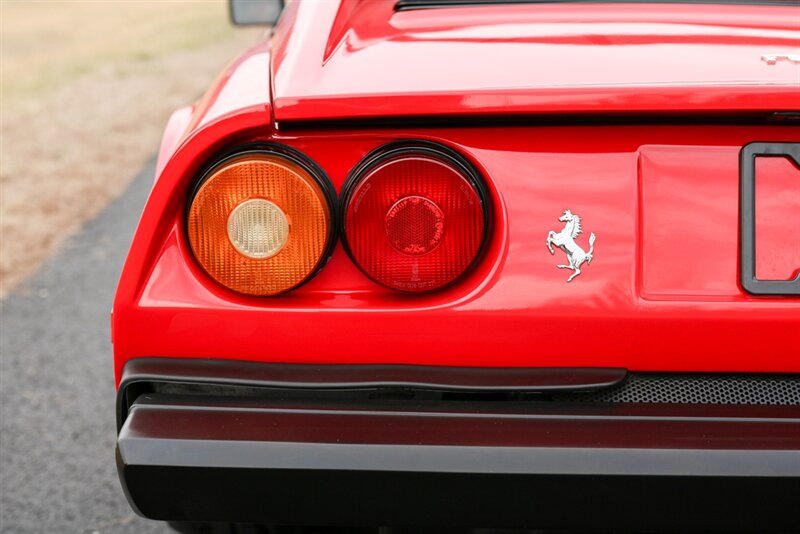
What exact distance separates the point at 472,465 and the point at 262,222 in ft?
1.78

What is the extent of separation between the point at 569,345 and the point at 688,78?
0.49 metres

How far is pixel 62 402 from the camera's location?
345 centimetres

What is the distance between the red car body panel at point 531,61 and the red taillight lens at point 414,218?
10cm

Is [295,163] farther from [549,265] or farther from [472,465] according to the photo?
[472,465]

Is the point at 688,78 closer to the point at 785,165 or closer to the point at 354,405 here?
the point at 785,165

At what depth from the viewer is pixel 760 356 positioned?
159 centimetres

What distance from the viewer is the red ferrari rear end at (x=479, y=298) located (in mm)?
1507

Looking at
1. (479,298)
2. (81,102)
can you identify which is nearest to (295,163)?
(479,298)

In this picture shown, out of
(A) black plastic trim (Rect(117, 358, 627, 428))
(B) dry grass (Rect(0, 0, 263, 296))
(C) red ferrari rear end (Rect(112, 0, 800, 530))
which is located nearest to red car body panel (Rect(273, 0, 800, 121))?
(C) red ferrari rear end (Rect(112, 0, 800, 530))

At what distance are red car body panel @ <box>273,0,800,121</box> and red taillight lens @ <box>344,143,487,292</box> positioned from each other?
0.32ft

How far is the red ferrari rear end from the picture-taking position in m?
1.51

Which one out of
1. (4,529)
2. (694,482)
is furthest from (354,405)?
(4,529)

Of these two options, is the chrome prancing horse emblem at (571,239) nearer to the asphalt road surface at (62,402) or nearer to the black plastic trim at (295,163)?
the black plastic trim at (295,163)

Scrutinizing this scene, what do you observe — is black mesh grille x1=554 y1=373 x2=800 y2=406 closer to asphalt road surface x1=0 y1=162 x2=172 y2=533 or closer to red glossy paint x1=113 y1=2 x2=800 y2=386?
red glossy paint x1=113 y1=2 x2=800 y2=386
